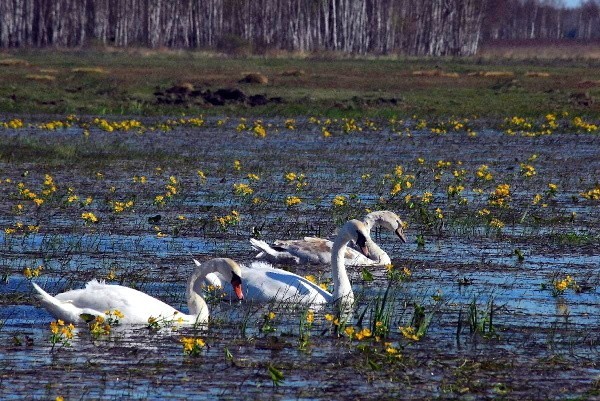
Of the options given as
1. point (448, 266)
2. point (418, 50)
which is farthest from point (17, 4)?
point (448, 266)

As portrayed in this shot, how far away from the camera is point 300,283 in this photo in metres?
10.9

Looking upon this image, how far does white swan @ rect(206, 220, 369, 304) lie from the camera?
10773mm

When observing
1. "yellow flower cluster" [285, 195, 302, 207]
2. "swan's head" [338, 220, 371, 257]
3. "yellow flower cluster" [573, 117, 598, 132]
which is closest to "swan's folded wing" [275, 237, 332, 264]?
"swan's head" [338, 220, 371, 257]

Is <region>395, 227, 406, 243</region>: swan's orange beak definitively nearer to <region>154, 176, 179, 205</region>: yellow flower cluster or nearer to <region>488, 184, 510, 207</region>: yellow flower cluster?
<region>488, 184, 510, 207</region>: yellow flower cluster

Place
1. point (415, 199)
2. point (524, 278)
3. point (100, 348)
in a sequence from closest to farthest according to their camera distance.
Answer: point (100, 348), point (524, 278), point (415, 199)

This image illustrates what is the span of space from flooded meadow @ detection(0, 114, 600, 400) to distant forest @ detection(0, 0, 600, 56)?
56.0 metres

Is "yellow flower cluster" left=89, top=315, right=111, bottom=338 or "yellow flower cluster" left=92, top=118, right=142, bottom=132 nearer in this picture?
"yellow flower cluster" left=89, top=315, right=111, bottom=338

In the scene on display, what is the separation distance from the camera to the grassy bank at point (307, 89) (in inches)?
1462

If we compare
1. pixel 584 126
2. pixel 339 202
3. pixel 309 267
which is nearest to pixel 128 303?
pixel 309 267

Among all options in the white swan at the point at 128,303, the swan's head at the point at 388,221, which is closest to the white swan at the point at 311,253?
the swan's head at the point at 388,221

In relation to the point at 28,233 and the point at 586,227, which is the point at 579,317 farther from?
the point at 28,233

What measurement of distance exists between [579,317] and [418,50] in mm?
75875

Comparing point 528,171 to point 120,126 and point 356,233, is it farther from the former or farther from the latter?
point 120,126

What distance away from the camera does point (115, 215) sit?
615 inches
